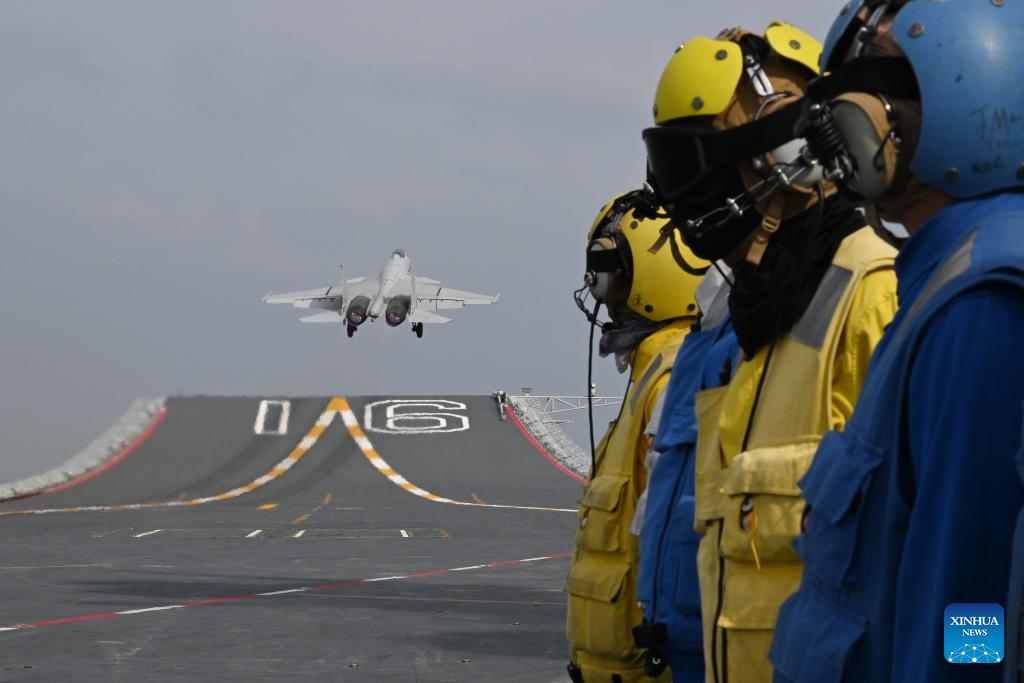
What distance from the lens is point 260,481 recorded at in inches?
1676

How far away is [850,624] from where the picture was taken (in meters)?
2.46

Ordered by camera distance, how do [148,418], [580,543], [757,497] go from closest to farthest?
[757,497] < [580,543] < [148,418]

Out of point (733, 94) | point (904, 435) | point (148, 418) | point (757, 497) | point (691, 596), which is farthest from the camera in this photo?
point (148, 418)

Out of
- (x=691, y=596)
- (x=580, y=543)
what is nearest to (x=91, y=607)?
(x=580, y=543)

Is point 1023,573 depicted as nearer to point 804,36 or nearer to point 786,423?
point 786,423

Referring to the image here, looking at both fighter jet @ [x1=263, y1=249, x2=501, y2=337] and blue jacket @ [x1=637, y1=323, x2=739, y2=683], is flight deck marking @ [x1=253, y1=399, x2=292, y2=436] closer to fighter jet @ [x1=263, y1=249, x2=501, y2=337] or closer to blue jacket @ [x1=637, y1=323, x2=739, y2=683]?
fighter jet @ [x1=263, y1=249, x2=501, y2=337]

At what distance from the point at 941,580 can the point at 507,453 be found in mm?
46003

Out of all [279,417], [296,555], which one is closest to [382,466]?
[279,417]

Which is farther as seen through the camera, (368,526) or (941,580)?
(368,526)

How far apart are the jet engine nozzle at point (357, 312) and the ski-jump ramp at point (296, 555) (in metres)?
11.6

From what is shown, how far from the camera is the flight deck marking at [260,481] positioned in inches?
1390

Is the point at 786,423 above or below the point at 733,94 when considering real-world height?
below

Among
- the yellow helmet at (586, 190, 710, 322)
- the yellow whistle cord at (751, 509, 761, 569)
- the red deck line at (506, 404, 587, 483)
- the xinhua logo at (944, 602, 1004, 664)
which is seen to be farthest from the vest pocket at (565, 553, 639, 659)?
the red deck line at (506, 404, 587, 483)

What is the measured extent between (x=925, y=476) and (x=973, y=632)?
0.23 m
